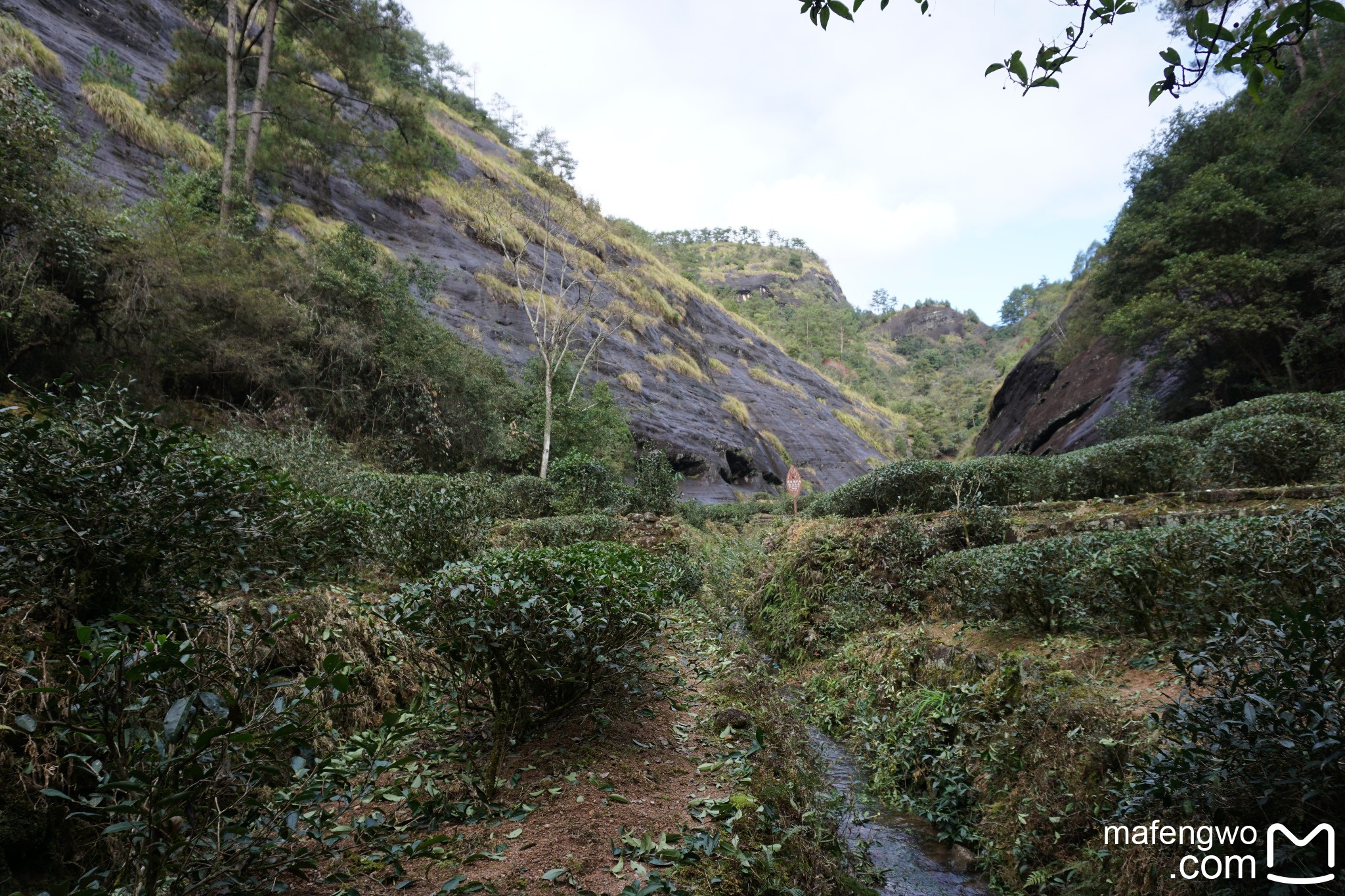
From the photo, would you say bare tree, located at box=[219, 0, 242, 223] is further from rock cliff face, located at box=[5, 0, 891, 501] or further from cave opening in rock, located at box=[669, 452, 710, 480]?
cave opening in rock, located at box=[669, 452, 710, 480]

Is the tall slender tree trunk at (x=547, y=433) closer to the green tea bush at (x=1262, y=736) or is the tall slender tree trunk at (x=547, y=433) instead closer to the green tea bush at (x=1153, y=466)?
the green tea bush at (x=1153, y=466)

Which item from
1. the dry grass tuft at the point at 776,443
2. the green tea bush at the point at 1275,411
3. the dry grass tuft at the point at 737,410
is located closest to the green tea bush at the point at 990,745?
the green tea bush at the point at 1275,411

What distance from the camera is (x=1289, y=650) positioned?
2.12 m

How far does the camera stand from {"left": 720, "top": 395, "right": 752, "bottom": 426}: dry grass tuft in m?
29.1

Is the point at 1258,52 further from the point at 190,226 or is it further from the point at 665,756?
the point at 190,226

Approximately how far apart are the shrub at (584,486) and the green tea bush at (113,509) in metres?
9.74

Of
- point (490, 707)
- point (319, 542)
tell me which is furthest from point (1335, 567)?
point (319, 542)

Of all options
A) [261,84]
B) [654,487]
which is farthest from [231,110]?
[654,487]

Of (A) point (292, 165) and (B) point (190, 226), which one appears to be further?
(A) point (292, 165)

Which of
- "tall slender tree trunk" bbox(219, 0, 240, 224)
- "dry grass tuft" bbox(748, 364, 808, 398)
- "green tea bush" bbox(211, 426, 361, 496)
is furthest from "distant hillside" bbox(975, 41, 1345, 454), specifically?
"tall slender tree trunk" bbox(219, 0, 240, 224)

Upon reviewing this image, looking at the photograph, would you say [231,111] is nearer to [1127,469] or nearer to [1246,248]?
[1127,469]

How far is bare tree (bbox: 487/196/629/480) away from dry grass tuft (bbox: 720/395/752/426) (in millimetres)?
7346

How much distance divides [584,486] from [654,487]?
270 cm

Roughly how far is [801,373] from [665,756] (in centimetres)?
4200
